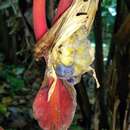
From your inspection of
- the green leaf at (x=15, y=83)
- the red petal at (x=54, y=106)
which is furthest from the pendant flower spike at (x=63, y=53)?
the green leaf at (x=15, y=83)

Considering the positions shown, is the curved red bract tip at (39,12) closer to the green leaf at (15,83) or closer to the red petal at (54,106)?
the red petal at (54,106)

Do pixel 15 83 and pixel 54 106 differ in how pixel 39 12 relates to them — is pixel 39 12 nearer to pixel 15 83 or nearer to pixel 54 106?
pixel 54 106

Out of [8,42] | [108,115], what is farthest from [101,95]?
[8,42]

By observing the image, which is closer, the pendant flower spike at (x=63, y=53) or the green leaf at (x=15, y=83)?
the pendant flower spike at (x=63, y=53)

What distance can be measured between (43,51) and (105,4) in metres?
1.71

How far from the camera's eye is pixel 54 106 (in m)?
0.67

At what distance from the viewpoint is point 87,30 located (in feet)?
2.15

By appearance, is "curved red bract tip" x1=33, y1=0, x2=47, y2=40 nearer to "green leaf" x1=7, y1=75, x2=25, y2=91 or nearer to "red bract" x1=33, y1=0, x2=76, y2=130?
"red bract" x1=33, y1=0, x2=76, y2=130

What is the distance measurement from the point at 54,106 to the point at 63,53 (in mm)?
81

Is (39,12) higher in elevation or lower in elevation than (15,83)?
higher

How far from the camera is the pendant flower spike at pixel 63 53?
0.64m

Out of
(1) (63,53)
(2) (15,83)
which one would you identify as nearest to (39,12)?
(1) (63,53)

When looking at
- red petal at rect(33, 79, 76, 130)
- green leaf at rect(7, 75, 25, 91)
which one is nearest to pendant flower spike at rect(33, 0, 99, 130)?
red petal at rect(33, 79, 76, 130)

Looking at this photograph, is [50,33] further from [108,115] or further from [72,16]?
[108,115]
